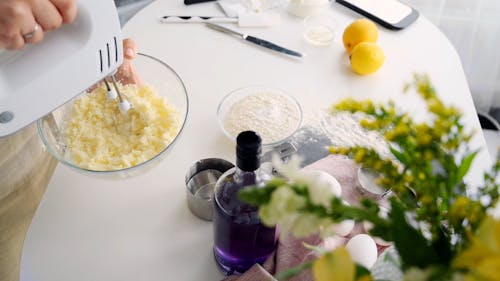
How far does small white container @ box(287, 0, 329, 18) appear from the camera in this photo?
4.36ft

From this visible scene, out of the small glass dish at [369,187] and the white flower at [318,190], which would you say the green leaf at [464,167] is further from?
the small glass dish at [369,187]

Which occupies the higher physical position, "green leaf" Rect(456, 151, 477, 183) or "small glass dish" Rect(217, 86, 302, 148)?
"green leaf" Rect(456, 151, 477, 183)

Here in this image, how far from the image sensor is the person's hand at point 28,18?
2.61 ft

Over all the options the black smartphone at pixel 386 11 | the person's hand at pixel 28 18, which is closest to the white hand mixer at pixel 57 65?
the person's hand at pixel 28 18

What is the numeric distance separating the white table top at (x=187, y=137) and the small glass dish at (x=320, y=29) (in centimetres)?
2

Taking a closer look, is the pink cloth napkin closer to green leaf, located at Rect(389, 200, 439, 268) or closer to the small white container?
green leaf, located at Rect(389, 200, 439, 268)

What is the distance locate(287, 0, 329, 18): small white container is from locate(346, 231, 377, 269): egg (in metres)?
0.71

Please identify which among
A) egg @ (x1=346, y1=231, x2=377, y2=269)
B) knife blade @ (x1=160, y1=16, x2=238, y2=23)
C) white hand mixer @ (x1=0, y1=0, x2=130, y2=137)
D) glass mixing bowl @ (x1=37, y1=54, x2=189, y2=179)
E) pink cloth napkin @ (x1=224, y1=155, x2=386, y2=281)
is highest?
white hand mixer @ (x1=0, y1=0, x2=130, y2=137)

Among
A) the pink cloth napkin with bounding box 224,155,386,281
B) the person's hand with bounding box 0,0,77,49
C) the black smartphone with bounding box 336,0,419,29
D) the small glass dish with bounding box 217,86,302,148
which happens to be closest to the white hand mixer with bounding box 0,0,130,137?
the person's hand with bounding box 0,0,77,49

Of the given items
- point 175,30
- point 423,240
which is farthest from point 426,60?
point 423,240

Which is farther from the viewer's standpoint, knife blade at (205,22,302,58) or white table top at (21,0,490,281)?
knife blade at (205,22,302,58)

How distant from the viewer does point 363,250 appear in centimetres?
82

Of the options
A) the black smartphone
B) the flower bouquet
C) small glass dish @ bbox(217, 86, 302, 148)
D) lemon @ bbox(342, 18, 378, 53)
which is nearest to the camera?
the flower bouquet

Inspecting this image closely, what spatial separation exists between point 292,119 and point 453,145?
630mm
